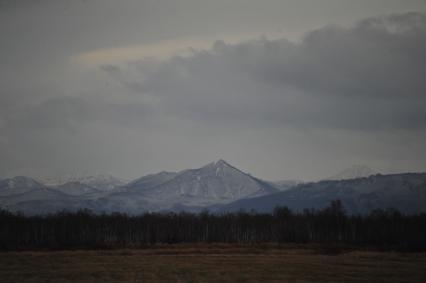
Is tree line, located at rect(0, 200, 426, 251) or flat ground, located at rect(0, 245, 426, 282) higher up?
tree line, located at rect(0, 200, 426, 251)

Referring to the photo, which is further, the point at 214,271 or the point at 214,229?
the point at 214,229

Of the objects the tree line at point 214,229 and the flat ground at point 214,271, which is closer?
the flat ground at point 214,271

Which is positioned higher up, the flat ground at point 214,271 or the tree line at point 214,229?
the tree line at point 214,229

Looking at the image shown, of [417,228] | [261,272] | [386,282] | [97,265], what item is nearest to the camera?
[386,282]

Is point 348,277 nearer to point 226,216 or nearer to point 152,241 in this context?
point 152,241

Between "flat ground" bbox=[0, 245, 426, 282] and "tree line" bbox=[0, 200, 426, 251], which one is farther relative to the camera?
"tree line" bbox=[0, 200, 426, 251]

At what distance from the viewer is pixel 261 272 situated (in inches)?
2325

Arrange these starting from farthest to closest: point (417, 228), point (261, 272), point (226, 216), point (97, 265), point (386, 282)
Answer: point (226, 216) → point (417, 228) → point (97, 265) → point (261, 272) → point (386, 282)

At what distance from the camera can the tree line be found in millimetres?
139750

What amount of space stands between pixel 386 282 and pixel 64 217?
399ft

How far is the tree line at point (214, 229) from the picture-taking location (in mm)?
139750

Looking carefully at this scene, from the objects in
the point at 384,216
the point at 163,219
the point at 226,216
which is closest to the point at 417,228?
the point at 384,216

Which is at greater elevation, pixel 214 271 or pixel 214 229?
pixel 214 229

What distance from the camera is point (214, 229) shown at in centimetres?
15788
